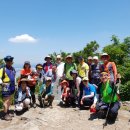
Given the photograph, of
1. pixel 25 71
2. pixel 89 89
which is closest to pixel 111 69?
pixel 89 89

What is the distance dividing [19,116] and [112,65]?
4200 millimetres

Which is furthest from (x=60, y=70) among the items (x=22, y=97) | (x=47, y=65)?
(x=22, y=97)

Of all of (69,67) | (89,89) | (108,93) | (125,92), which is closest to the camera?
(108,93)

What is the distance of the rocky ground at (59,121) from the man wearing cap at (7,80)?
690 millimetres

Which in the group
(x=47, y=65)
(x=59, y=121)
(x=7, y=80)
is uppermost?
(x=47, y=65)

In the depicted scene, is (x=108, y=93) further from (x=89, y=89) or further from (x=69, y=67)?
(x=69, y=67)

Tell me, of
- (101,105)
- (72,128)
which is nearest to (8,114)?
(72,128)

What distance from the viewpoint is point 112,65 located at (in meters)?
10.9

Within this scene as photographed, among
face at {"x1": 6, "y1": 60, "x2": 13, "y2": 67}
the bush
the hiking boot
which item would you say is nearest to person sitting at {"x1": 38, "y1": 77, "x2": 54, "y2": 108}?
the hiking boot

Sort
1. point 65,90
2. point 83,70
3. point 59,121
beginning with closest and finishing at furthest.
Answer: point 59,121 < point 83,70 < point 65,90

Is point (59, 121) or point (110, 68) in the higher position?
point (110, 68)

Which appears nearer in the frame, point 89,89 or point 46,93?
point 89,89

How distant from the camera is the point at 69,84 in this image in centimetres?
1197

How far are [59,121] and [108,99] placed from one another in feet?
6.62
